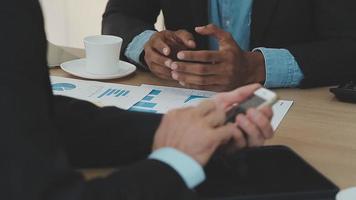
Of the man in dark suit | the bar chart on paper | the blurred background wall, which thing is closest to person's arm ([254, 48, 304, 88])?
the bar chart on paper

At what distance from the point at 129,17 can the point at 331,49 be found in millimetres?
564

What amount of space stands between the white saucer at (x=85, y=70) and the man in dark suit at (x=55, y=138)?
55 cm

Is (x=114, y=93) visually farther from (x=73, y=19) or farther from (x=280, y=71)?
(x=73, y=19)

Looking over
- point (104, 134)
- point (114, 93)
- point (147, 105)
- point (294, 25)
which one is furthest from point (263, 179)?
point (294, 25)

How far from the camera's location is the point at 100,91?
4.15 feet

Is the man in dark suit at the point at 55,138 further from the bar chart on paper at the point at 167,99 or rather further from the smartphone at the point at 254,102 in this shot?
the bar chart on paper at the point at 167,99

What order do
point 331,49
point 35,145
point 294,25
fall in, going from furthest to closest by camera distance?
point 294,25 < point 331,49 < point 35,145

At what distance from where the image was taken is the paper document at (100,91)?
3.91ft

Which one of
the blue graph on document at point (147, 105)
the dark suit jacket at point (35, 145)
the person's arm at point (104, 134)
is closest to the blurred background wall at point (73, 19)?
the blue graph on document at point (147, 105)

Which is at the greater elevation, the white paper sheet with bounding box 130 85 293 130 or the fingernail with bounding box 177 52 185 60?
the fingernail with bounding box 177 52 185 60

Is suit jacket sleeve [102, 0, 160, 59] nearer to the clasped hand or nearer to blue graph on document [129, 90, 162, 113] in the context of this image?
the clasped hand

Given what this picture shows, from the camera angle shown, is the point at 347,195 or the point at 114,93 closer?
the point at 347,195

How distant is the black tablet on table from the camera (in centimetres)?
78

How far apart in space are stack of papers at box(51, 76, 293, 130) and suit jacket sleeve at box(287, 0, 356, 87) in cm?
17
